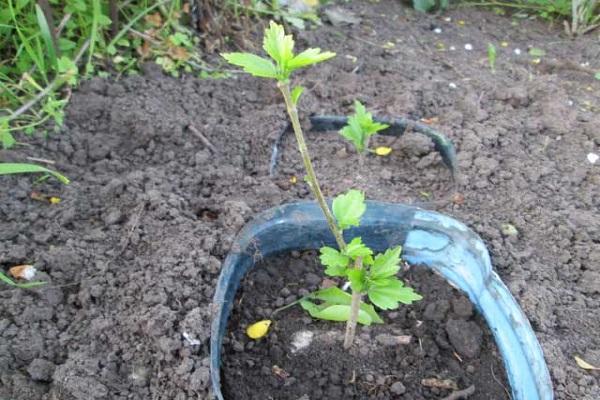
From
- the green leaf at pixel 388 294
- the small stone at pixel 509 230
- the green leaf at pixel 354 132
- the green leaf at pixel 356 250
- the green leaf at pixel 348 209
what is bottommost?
the small stone at pixel 509 230

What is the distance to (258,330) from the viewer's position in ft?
4.66

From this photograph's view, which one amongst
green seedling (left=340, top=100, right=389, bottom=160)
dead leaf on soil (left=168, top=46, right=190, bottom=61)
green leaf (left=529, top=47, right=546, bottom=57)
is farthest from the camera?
green leaf (left=529, top=47, right=546, bottom=57)

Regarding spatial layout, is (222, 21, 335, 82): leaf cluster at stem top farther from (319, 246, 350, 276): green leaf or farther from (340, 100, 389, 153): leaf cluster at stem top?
(340, 100, 389, 153): leaf cluster at stem top

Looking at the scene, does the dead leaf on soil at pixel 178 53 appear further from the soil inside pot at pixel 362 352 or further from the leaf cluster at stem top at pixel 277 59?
the leaf cluster at stem top at pixel 277 59

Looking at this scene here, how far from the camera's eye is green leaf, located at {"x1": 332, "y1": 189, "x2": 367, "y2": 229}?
1194 millimetres

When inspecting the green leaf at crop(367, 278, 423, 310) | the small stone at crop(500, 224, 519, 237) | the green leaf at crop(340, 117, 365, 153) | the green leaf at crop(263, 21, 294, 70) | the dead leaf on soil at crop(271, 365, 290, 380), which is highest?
the green leaf at crop(263, 21, 294, 70)

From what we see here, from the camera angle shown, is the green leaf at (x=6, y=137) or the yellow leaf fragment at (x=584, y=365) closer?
the yellow leaf fragment at (x=584, y=365)

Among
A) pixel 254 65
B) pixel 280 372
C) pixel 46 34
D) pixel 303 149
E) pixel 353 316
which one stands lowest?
pixel 280 372

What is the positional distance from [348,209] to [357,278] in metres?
0.14

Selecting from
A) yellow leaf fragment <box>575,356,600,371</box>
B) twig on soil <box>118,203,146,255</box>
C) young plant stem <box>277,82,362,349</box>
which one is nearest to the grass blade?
twig on soil <box>118,203,146,255</box>

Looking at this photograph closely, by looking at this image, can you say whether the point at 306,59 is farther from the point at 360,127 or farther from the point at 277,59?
the point at 360,127

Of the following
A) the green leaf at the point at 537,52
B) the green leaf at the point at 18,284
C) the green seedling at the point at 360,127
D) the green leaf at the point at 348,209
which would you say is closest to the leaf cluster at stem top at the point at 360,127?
the green seedling at the point at 360,127

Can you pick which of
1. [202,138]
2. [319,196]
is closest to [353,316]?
[319,196]

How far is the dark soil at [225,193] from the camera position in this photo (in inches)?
51.6
